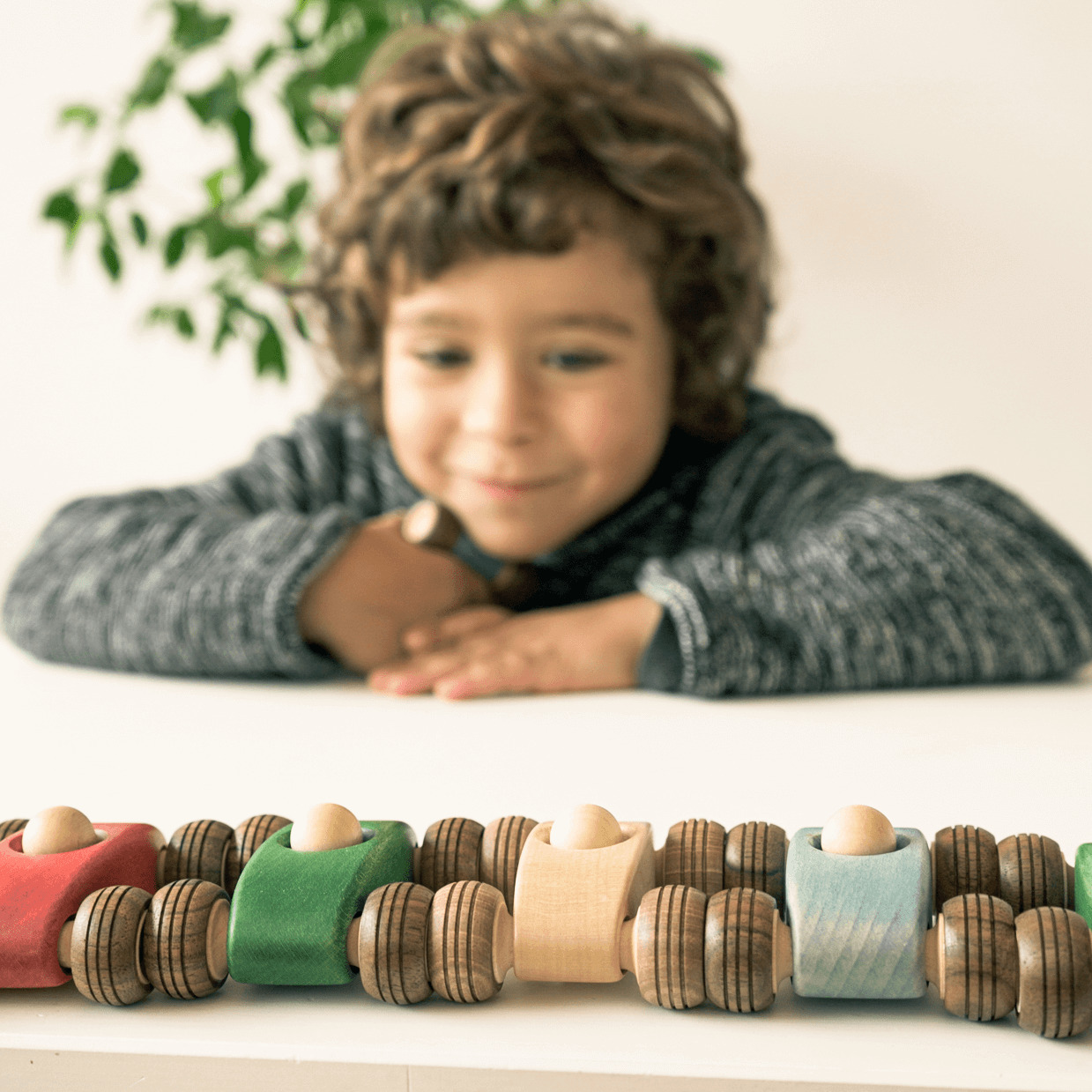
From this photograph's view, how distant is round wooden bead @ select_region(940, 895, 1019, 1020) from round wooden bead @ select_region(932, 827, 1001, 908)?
0.14 feet

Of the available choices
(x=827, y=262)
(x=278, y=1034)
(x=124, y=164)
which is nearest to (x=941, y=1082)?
(x=278, y=1034)

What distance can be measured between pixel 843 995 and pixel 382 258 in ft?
2.23

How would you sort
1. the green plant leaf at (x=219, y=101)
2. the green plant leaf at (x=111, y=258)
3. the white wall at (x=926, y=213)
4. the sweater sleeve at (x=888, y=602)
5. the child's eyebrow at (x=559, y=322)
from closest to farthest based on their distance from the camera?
the sweater sleeve at (x=888, y=602) < the child's eyebrow at (x=559, y=322) < the green plant leaf at (x=219, y=101) < the green plant leaf at (x=111, y=258) < the white wall at (x=926, y=213)

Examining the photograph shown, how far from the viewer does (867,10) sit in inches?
51.2

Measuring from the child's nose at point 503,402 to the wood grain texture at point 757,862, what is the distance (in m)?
0.50

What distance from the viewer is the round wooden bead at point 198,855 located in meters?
0.32

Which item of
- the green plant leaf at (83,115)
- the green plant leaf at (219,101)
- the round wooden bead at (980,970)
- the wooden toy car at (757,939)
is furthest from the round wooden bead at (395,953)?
the green plant leaf at (83,115)

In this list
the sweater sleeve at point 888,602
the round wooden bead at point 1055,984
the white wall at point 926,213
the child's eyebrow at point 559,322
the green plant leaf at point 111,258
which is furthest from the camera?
the white wall at point 926,213

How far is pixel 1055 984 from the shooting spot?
0.24 metres

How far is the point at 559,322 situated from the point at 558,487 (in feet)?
0.40

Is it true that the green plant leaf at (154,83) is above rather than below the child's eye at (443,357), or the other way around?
above

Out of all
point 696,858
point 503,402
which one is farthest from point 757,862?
point 503,402

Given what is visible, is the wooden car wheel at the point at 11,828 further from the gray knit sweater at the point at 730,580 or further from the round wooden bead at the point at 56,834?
the gray knit sweater at the point at 730,580

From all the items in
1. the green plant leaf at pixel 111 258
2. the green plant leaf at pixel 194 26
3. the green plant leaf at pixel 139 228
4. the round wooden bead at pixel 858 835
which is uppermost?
the green plant leaf at pixel 194 26
